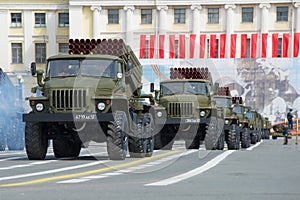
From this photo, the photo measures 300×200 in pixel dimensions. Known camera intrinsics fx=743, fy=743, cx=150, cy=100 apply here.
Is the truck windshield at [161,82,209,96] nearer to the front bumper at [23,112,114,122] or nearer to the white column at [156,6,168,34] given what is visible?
the front bumper at [23,112,114,122]

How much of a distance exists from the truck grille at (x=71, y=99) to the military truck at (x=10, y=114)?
9.24 m

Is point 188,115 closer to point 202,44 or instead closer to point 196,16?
point 202,44

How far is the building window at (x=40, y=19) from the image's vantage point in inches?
3935

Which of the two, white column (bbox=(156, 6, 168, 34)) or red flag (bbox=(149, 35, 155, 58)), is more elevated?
white column (bbox=(156, 6, 168, 34))

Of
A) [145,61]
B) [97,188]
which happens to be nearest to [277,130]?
[145,61]

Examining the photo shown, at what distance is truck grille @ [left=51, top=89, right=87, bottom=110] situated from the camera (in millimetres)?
17328

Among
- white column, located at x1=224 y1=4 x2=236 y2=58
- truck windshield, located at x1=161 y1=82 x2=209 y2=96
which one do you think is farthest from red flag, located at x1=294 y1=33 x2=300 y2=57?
truck windshield, located at x1=161 y1=82 x2=209 y2=96

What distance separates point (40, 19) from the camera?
100m

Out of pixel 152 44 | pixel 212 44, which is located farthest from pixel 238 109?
pixel 212 44

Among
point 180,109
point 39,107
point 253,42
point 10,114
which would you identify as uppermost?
point 253,42

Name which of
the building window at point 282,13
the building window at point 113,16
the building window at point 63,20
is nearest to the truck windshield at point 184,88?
the building window at point 282,13

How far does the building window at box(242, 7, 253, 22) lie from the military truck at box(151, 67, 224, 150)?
70.8 meters

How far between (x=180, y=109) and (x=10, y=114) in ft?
20.1

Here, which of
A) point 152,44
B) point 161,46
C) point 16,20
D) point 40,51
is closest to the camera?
point 161,46
